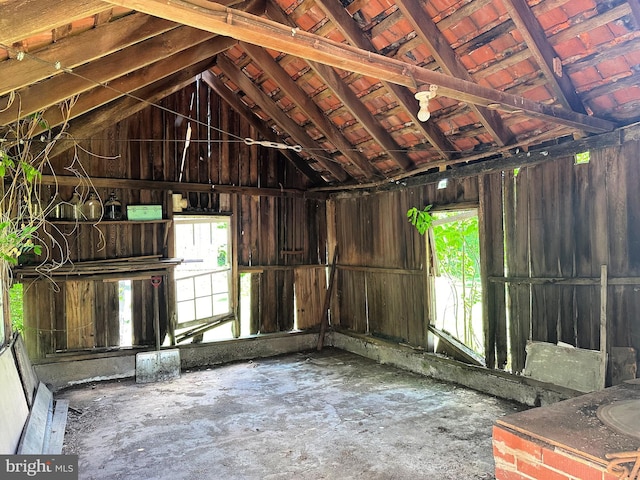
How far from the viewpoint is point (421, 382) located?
18.2 feet

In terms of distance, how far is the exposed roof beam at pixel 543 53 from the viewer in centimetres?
329

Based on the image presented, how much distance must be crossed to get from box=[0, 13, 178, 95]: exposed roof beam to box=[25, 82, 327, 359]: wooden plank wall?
1799 millimetres

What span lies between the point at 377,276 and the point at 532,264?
2.68m

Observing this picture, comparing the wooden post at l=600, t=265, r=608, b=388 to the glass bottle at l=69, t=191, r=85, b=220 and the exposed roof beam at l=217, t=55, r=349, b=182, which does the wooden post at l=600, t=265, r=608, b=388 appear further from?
the glass bottle at l=69, t=191, r=85, b=220

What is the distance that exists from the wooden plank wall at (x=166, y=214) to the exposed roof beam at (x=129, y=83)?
59 cm

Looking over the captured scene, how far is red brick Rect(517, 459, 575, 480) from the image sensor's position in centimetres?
211

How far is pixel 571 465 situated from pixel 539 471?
0.65 feet

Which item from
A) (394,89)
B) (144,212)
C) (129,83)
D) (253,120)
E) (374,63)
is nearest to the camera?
(374,63)

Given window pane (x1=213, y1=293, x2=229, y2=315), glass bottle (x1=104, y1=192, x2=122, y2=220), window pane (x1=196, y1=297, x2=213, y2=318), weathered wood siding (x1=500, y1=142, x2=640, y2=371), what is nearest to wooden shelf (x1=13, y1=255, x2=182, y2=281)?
glass bottle (x1=104, y1=192, x2=122, y2=220)

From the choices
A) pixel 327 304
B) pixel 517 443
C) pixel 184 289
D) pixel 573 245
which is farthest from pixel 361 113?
pixel 517 443

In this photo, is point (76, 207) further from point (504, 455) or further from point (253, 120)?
point (504, 455)

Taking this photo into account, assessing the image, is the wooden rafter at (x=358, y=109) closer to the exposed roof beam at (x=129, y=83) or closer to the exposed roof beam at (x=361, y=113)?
the exposed roof beam at (x=361, y=113)

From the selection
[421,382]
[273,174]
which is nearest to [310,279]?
[273,174]

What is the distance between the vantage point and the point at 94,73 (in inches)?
143
